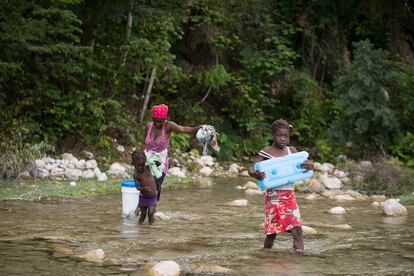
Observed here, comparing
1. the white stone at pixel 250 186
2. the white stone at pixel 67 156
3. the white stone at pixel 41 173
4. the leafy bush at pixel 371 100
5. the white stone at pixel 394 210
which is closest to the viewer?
the white stone at pixel 394 210

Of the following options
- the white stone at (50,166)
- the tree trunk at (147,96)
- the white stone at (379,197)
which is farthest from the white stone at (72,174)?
the white stone at (379,197)

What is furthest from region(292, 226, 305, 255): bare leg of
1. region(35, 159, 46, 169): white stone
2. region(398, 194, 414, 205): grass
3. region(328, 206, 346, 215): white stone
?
region(35, 159, 46, 169): white stone

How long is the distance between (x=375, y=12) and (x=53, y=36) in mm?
11102

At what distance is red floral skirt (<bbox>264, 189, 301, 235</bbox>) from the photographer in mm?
7480

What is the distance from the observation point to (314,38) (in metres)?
21.7

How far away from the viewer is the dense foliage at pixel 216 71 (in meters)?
15.4

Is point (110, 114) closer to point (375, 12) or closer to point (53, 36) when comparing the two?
point (53, 36)

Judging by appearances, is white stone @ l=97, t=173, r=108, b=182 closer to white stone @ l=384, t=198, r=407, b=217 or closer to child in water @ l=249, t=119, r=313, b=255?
white stone @ l=384, t=198, r=407, b=217

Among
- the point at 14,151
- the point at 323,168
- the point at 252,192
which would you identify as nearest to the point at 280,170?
the point at 252,192

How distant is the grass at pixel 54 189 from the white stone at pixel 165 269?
5414mm

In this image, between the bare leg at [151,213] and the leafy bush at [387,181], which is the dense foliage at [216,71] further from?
the bare leg at [151,213]

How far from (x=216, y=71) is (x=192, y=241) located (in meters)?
11.7

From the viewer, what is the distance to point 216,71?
19.3m

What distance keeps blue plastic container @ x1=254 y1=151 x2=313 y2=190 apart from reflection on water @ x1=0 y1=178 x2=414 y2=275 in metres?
0.77
